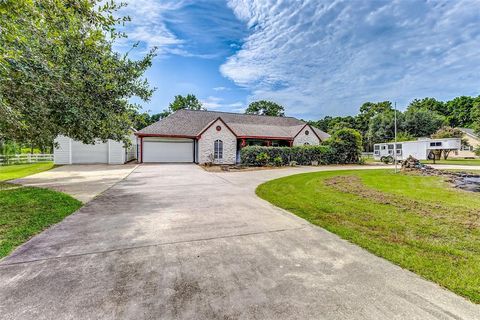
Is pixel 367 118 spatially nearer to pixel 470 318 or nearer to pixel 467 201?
pixel 467 201

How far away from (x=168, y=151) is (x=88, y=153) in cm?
719

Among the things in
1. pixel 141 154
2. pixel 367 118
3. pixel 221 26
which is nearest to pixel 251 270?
pixel 221 26

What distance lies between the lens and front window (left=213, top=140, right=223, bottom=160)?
22375 millimetres

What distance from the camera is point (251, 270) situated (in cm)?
299

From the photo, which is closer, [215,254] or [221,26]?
[215,254]

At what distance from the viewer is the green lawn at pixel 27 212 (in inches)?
159

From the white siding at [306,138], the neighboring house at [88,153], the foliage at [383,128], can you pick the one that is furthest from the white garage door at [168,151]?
the foliage at [383,128]

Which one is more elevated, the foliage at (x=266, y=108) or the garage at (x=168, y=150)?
the foliage at (x=266, y=108)

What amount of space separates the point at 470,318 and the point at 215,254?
9.43ft

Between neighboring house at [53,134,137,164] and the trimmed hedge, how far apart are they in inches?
427

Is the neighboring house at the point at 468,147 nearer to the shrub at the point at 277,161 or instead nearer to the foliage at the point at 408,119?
the foliage at the point at 408,119

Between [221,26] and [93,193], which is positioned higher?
[221,26]

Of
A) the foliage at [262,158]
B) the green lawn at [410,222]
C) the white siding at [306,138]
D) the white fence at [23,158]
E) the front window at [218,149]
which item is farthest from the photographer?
the white siding at [306,138]

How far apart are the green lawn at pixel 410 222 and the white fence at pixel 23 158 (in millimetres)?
26616
